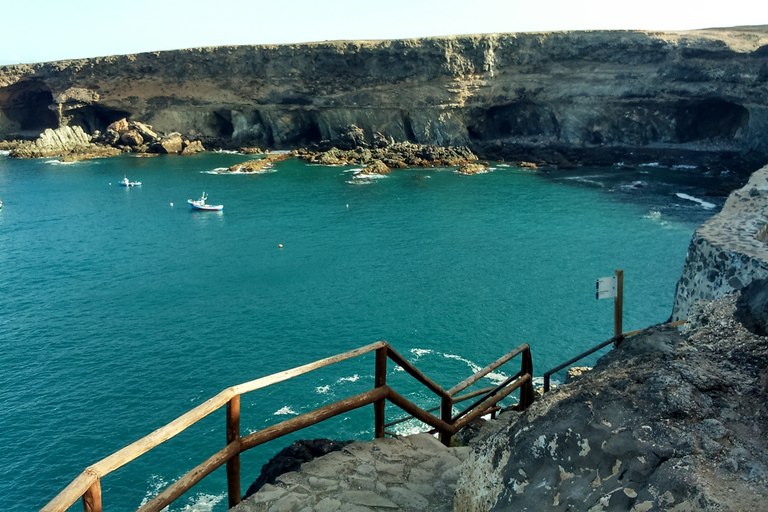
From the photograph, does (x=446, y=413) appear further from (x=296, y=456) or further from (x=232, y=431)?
(x=232, y=431)

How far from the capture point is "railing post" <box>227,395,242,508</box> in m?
5.09

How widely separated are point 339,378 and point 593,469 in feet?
65.2

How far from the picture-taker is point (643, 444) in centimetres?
373

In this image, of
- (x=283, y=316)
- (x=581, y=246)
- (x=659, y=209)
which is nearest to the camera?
(x=283, y=316)

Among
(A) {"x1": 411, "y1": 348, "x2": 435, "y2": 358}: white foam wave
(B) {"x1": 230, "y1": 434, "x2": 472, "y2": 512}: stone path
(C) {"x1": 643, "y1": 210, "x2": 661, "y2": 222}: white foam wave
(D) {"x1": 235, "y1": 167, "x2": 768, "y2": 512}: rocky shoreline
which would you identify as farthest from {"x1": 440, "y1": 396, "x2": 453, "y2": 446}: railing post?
(C) {"x1": 643, "y1": 210, "x2": 661, "y2": 222}: white foam wave

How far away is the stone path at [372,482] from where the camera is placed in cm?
529

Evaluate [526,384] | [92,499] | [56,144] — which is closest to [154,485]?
[526,384]

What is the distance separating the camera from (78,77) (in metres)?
87.2

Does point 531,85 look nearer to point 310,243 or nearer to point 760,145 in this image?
point 760,145

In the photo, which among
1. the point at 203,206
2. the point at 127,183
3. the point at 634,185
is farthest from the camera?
the point at 127,183

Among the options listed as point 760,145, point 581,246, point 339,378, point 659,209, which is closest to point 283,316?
point 339,378

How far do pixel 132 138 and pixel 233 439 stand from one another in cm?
8965

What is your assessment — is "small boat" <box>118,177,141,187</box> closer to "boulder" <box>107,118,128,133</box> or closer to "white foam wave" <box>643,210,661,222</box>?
"boulder" <box>107,118,128,133</box>

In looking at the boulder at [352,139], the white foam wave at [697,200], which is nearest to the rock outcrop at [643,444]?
the white foam wave at [697,200]
